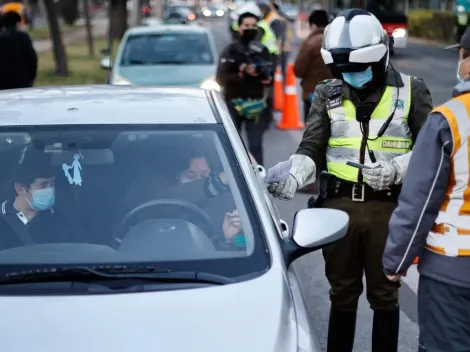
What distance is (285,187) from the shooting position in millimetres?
4199

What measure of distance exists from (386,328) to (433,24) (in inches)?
1543

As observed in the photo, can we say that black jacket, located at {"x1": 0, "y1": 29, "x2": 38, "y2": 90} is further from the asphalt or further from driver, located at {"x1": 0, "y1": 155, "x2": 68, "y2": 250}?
driver, located at {"x1": 0, "y1": 155, "x2": 68, "y2": 250}

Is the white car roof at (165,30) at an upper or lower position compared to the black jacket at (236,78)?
lower

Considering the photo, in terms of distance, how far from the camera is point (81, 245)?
3.54m

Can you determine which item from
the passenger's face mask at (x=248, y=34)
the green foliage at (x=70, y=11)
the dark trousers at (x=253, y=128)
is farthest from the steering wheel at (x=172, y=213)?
the green foliage at (x=70, y=11)

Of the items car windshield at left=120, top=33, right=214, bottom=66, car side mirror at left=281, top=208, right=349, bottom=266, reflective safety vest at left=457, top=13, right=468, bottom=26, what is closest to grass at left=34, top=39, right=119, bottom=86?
car windshield at left=120, top=33, right=214, bottom=66

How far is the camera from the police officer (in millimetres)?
4141

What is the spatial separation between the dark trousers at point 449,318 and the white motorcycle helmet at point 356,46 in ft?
3.69

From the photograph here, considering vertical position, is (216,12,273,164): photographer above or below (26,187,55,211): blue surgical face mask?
below

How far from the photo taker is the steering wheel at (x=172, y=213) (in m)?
3.68

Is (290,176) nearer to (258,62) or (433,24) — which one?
(258,62)

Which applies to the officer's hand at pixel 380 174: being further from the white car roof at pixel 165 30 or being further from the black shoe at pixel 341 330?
the white car roof at pixel 165 30

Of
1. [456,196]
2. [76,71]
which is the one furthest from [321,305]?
[76,71]

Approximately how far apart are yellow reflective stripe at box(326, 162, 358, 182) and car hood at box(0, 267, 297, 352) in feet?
3.56
